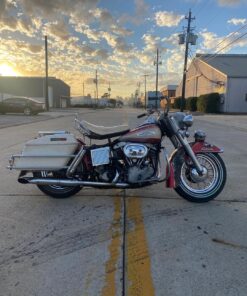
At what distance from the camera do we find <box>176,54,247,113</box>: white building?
38156 millimetres

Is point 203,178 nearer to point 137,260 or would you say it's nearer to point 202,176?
point 202,176

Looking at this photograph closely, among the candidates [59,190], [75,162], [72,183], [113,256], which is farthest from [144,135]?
[113,256]

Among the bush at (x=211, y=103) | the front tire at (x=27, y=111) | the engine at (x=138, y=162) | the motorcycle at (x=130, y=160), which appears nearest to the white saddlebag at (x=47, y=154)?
the motorcycle at (x=130, y=160)

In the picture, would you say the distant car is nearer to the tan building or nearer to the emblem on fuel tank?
the tan building

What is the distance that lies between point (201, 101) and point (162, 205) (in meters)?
37.5

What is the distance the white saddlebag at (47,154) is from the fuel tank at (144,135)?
79 cm

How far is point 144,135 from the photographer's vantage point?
4.23 metres

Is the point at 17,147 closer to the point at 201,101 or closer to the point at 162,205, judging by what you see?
the point at 162,205

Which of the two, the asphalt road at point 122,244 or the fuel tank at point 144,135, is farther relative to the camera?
the fuel tank at point 144,135

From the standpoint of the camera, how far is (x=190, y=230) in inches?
142

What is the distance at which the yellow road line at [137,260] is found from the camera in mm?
2547

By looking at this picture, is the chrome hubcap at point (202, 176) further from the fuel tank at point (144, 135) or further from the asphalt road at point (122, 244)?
the fuel tank at point (144, 135)

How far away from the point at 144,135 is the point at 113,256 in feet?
5.64

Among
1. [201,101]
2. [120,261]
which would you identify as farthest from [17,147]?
[201,101]
